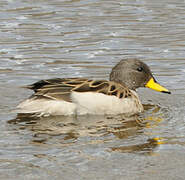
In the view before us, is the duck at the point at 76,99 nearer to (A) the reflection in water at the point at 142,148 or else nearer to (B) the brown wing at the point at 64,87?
(B) the brown wing at the point at 64,87

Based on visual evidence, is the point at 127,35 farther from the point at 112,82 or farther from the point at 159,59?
the point at 112,82

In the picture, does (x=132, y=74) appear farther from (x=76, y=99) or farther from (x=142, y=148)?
(x=142, y=148)

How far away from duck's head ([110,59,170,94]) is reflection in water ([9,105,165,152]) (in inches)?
29.9

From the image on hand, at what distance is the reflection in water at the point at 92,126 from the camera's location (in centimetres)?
931

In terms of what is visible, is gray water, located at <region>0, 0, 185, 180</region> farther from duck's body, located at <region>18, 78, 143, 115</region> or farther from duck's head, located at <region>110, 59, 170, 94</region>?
duck's head, located at <region>110, 59, 170, 94</region>

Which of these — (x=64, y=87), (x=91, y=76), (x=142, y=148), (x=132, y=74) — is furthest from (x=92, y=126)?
(x=91, y=76)

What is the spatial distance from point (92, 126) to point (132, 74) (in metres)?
2.06

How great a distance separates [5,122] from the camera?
1028 centimetres

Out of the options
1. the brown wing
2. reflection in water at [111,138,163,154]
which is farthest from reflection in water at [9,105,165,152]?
the brown wing

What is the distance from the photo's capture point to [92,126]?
10203mm

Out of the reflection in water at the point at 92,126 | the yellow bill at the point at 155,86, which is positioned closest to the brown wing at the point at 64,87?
the reflection in water at the point at 92,126

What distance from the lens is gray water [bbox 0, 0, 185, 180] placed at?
26.9 feet

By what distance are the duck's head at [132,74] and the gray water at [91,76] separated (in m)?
0.39

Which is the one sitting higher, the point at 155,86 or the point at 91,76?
the point at 155,86
